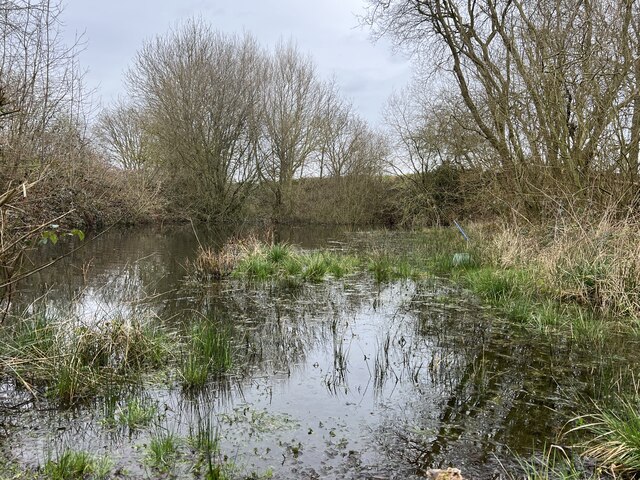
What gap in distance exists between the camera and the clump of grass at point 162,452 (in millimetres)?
3082

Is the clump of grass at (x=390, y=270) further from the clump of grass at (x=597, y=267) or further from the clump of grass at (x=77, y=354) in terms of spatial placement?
the clump of grass at (x=77, y=354)

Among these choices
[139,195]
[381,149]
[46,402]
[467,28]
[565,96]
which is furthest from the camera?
[381,149]

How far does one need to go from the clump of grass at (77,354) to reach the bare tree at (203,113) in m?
20.9

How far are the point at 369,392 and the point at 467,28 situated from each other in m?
14.5

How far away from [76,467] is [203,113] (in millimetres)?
23448

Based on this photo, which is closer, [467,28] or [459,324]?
[459,324]

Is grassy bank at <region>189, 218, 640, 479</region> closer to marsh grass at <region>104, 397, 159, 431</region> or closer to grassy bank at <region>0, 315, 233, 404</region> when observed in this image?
marsh grass at <region>104, 397, 159, 431</region>

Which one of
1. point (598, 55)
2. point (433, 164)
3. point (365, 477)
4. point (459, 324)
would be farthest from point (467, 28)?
point (365, 477)

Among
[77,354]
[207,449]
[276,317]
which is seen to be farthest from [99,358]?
[276,317]

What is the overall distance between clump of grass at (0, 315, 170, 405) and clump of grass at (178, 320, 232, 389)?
330 millimetres

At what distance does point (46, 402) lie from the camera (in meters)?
3.95

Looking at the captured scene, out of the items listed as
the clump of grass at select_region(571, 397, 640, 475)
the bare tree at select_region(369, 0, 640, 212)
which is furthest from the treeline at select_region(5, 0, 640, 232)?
the clump of grass at select_region(571, 397, 640, 475)

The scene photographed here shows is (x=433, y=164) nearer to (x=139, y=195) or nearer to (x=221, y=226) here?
(x=221, y=226)

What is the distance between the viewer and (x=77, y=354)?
4.41 meters
